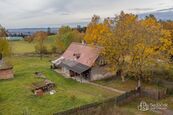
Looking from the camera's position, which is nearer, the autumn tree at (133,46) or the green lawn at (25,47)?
the autumn tree at (133,46)

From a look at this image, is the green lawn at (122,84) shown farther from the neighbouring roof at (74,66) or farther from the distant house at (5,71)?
the distant house at (5,71)

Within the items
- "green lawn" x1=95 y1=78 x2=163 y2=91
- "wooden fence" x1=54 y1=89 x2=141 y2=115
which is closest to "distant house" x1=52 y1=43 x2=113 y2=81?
"green lawn" x1=95 y1=78 x2=163 y2=91

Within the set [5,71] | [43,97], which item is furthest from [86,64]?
[5,71]

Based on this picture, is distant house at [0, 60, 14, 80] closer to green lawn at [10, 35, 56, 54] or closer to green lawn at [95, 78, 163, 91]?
green lawn at [95, 78, 163, 91]

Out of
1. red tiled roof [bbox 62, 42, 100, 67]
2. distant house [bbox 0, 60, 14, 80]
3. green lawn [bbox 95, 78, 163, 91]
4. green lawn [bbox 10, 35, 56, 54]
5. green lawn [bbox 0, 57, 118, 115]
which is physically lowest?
green lawn [bbox 10, 35, 56, 54]

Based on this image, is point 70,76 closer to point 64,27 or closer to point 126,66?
point 126,66

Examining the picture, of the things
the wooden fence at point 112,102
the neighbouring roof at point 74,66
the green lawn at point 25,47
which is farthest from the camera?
the green lawn at point 25,47

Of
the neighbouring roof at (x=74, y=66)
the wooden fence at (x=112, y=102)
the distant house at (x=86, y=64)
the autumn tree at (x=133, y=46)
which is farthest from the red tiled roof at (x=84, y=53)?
the wooden fence at (x=112, y=102)

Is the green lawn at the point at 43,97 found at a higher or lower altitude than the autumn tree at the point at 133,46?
lower

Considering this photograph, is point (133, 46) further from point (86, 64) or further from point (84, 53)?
point (84, 53)
